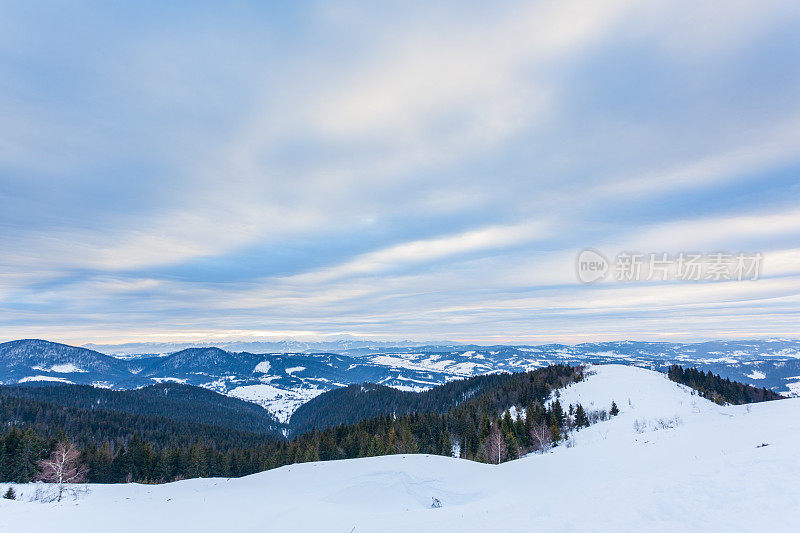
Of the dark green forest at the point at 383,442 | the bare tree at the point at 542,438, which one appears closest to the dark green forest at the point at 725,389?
the dark green forest at the point at 383,442

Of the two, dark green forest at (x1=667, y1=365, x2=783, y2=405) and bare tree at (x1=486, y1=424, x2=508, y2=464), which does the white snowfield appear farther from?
→ dark green forest at (x1=667, y1=365, x2=783, y2=405)

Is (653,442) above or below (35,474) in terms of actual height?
above

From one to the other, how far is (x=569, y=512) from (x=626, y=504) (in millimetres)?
2594

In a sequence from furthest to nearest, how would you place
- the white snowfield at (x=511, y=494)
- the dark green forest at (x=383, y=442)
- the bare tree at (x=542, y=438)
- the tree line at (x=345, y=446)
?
the dark green forest at (x=383, y=442)
the tree line at (x=345, y=446)
the bare tree at (x=542, y=438)
the white snowfield at (x=511, y=494)

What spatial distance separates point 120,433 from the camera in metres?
149

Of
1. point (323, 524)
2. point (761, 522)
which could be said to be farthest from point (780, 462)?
point (323, 524)

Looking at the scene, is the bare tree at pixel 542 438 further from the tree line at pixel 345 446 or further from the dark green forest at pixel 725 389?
the dark green forest at pixel 725 389

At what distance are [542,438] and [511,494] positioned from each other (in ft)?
147

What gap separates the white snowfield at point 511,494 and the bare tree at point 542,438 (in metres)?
25.6

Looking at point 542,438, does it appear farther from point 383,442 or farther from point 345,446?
point 345,446

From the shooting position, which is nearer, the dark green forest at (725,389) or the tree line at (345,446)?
the tree line at (345,446)

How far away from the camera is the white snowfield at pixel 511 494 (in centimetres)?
1461

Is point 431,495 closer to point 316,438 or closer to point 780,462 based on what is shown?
point 780,462

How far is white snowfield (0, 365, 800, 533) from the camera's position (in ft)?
47.9
